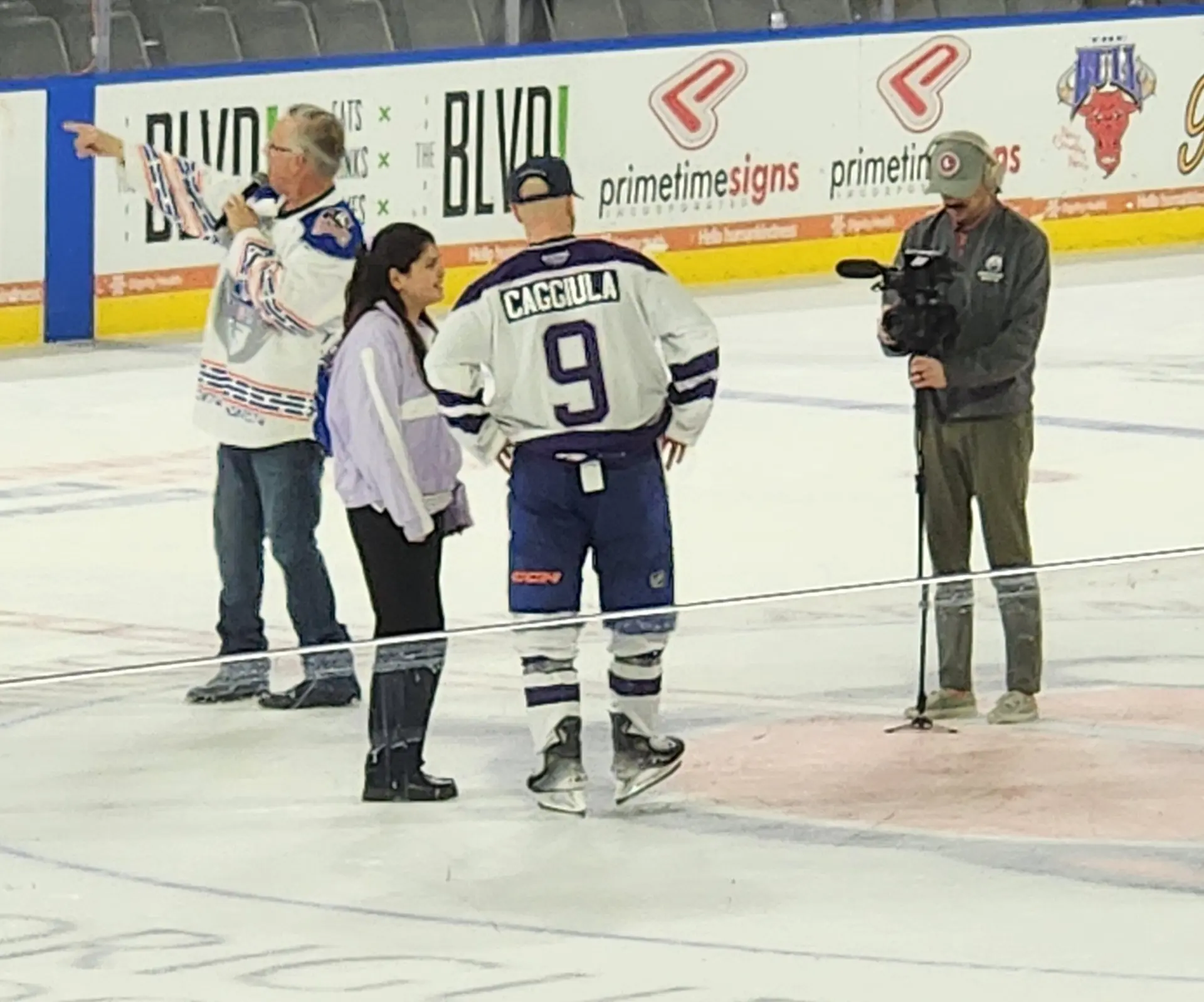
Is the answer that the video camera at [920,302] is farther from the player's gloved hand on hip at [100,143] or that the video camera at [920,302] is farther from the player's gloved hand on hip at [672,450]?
the player's gloved hand on hip at [100,143]

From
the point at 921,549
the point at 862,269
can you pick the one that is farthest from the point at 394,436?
the point at 921,549

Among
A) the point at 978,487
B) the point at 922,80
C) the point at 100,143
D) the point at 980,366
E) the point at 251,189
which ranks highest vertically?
the point at 922,80

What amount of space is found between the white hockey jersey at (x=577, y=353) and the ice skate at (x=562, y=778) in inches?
41.1

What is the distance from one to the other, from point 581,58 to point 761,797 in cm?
1144

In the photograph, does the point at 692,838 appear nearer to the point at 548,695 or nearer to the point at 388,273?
the point at 548,695

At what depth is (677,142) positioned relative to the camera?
53.3 feet

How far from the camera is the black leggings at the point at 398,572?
6.55 meters

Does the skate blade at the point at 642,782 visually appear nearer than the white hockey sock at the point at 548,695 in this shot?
Yes

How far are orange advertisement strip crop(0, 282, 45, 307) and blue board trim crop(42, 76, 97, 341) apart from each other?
0.04m

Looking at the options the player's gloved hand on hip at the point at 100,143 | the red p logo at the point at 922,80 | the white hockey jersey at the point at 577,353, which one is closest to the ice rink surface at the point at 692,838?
the white hockey jersey at the point at 577,353

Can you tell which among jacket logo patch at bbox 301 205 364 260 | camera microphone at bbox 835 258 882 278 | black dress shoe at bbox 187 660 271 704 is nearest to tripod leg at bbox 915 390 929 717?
camera microphone at bbox 835 258 882 278

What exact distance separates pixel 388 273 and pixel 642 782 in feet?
6.24

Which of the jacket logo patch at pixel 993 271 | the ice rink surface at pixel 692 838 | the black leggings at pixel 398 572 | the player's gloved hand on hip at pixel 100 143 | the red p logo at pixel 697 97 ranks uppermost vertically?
the red p logo at pixel 697 97

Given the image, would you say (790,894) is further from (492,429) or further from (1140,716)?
(492,429)
